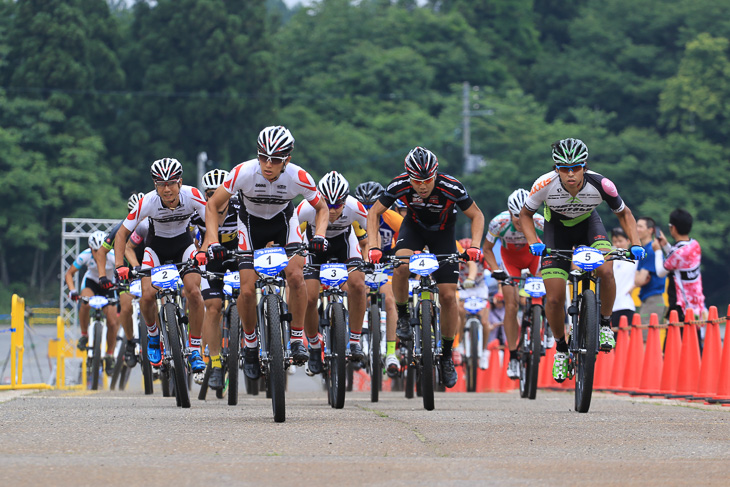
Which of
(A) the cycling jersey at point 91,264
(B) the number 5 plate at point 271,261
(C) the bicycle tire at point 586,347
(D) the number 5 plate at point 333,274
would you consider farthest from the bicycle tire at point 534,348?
(A) the cycling jersey at point 91,264

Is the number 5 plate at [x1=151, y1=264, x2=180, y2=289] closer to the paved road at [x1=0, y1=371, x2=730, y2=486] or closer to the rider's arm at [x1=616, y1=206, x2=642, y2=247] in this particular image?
the paved road at [x1=0, y1=371, x2=730, y2=486]

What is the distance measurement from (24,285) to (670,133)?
34.8 m

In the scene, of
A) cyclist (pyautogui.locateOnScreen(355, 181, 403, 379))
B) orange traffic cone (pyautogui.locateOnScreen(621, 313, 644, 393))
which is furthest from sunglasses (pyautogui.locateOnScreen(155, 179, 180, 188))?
orange traffic cone (pyautogui.locateOnScreen(621, 313, 644, 393))

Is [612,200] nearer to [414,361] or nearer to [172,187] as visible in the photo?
[414,361]

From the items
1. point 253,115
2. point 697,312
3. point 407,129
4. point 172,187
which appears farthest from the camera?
point 407,129

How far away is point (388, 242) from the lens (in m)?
16.1

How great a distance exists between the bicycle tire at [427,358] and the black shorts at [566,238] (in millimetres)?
1143

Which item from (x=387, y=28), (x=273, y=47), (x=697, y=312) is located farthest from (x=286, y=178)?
(x=387, y=28)

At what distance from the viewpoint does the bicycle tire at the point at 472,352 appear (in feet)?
63.1

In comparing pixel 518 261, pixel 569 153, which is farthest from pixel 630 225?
pixel 518 261

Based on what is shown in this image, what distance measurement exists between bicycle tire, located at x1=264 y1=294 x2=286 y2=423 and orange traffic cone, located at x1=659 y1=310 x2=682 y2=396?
6.04 meters

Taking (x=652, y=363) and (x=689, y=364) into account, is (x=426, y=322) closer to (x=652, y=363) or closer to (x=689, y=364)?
(x=689, y=364)

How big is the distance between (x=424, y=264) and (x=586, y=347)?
1.51 metres

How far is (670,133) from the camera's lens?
7750 centimetres
